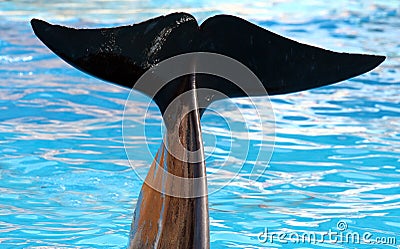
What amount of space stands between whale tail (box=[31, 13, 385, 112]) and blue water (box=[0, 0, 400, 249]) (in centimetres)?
123

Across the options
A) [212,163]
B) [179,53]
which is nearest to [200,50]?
[179,53]

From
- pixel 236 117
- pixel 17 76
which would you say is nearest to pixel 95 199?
pixel 236 117

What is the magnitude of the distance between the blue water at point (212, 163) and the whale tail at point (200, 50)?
1.23 m

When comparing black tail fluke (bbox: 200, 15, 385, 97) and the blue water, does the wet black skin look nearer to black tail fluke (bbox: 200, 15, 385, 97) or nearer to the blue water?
black tail fluke (bbox: 200, 15, 385, 97)

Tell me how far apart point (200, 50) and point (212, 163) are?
2.86 meters

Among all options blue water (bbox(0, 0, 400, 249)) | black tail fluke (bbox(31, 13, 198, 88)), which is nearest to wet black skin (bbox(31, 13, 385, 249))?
black tail fluke (bbox(31, 13, 198, 88))

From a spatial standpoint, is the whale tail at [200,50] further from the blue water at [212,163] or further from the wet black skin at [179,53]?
the blue water at [212,163]

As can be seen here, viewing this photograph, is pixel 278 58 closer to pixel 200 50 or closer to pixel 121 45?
pixel 200 50

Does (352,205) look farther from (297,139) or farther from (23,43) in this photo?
(23,43)

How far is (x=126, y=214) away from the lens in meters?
4.76

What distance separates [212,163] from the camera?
235 inches

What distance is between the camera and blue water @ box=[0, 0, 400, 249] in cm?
460

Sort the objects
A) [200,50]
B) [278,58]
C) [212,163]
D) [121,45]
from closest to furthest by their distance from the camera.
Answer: [121,45] < [200,50] < [278,58] < [212,163]

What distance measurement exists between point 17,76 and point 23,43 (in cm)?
172
